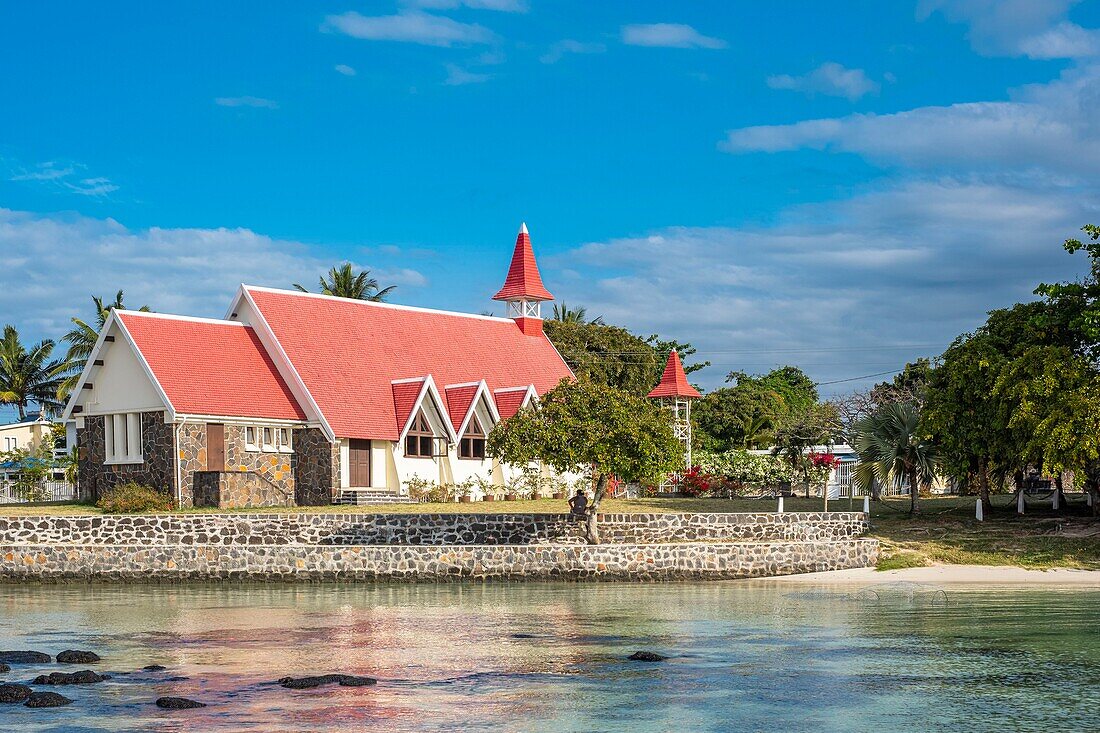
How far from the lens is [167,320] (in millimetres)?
42750

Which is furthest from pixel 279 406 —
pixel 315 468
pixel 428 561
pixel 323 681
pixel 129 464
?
pixel 323 681

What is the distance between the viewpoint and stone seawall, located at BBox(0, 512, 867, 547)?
34000mm

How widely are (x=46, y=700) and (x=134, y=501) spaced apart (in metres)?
24.3

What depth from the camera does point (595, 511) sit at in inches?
1315

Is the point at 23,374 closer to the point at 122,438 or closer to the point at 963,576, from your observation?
the point at 122,438

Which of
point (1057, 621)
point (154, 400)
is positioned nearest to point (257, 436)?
point (154, 400)

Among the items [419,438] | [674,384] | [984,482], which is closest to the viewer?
[984,482]

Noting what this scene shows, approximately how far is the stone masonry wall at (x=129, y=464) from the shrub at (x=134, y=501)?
1.14 m

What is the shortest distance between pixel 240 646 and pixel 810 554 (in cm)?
1651

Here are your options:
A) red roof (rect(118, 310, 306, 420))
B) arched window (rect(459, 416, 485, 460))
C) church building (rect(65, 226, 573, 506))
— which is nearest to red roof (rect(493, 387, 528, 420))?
church building (rect(65, 226, 573, 506))

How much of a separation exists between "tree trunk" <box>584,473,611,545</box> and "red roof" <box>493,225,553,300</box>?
924 inches

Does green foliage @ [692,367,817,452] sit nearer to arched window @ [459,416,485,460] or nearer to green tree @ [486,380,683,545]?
arched window @ [459,416,485,460]

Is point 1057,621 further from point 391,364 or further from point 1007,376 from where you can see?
point 391,364

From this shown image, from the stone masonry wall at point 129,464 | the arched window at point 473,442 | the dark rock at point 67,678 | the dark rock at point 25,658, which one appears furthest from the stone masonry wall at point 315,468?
the dark rock at point 67,678
